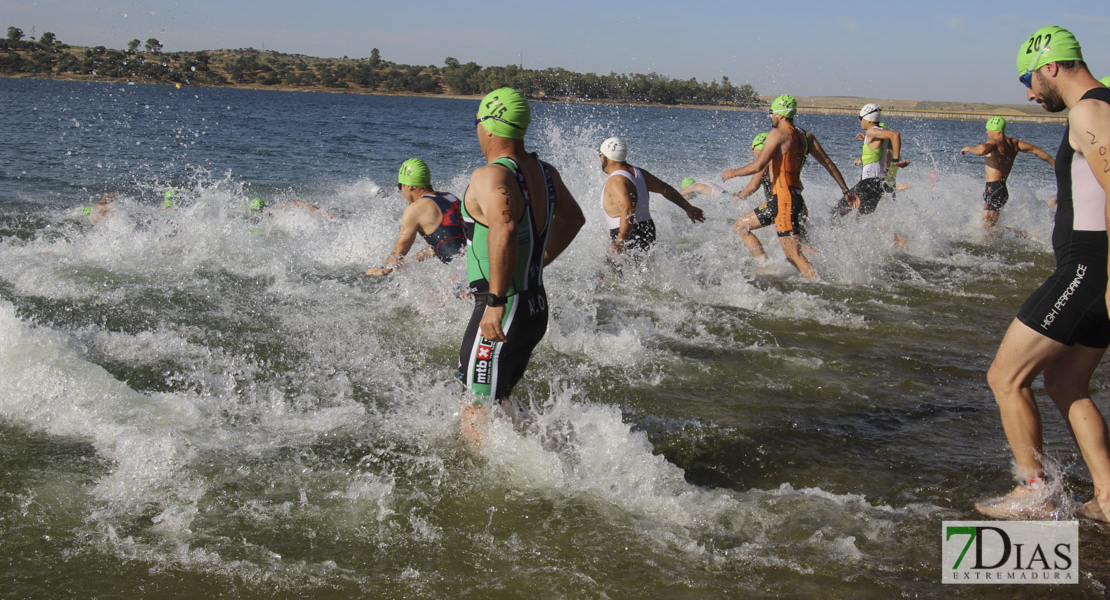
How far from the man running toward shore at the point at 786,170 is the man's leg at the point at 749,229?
0.41 meters

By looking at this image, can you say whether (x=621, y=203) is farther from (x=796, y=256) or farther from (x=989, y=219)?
(x=989, y=219)

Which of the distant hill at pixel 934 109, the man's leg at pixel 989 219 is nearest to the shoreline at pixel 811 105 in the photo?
the distant hill at pixel 934 109

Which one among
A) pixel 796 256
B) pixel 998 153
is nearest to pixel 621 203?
pixel 796 256

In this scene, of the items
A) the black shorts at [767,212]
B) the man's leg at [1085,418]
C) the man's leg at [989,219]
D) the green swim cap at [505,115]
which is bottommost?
the man's leg at [1085,418]

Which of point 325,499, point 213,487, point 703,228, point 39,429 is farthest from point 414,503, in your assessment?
point 703,228

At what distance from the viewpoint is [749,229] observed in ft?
30.6

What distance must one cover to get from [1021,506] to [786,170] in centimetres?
552

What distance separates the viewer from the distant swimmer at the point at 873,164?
10969 mm

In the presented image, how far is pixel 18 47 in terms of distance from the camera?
7550cm

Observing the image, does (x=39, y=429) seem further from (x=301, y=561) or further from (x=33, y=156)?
(x=33, y=156)

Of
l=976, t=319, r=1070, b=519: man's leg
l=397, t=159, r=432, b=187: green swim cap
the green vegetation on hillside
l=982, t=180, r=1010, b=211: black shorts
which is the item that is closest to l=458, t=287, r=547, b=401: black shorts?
l=976, t=319, r=1070, b=519: man's leg

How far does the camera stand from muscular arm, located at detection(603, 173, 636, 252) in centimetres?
756

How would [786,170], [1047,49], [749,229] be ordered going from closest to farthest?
[1047,49] → [786,170] → [749,229]

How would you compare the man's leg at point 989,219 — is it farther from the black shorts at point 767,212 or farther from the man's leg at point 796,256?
the black shorts at point 767,212
